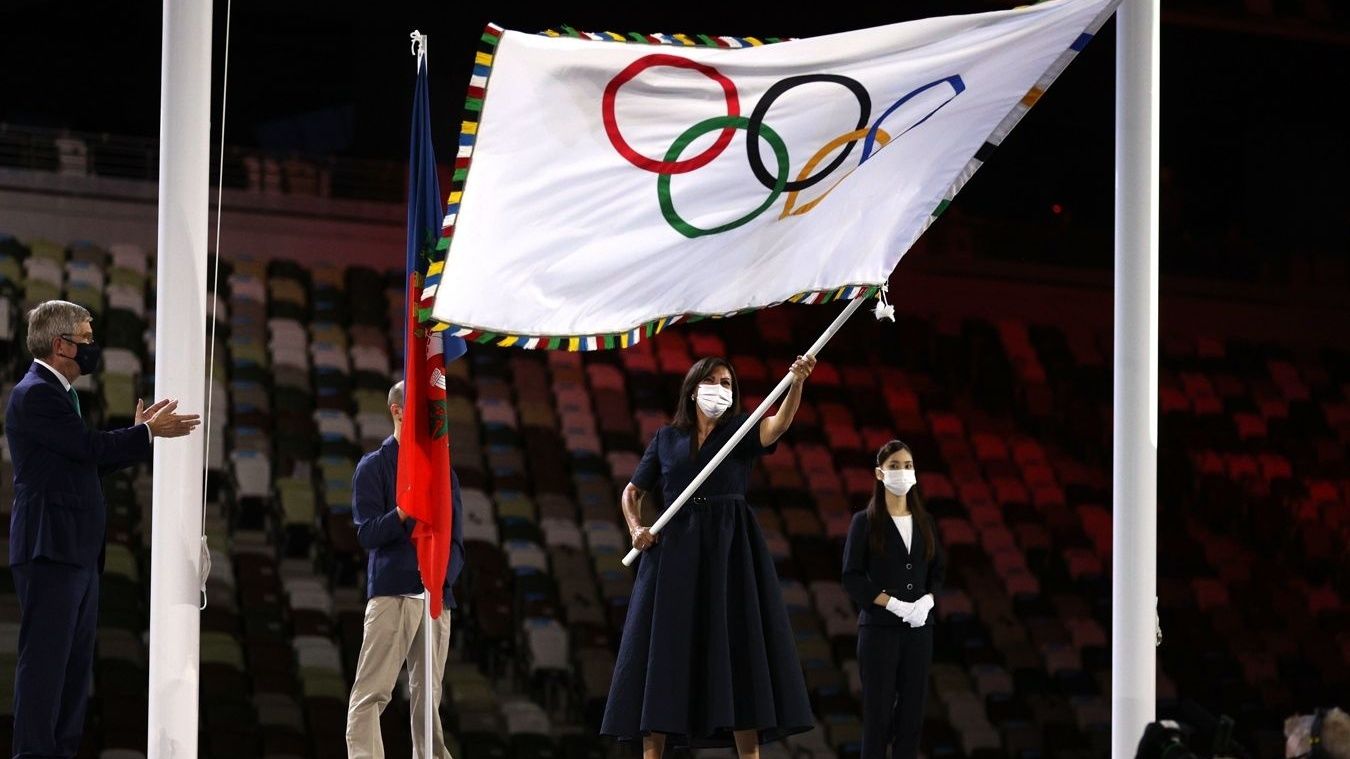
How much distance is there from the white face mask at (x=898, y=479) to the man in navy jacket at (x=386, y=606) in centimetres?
152

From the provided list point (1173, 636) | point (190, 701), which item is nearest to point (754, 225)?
point (190, 701)

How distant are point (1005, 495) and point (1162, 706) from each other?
7.41ft

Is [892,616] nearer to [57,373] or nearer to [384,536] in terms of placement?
[384,536]

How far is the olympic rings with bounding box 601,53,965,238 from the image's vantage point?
15.3ft

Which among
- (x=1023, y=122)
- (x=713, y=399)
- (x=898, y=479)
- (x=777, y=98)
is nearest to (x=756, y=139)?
(x=777, y=98)

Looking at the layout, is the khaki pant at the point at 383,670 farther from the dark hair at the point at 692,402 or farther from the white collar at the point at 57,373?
the white collar at the point at 57,373

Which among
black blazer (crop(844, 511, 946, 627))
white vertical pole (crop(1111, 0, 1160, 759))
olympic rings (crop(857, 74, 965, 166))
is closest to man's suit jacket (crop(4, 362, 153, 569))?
olympic rings (crop(857, 74, 965, 166))

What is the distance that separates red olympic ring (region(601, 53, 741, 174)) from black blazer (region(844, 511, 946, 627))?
6.10ft

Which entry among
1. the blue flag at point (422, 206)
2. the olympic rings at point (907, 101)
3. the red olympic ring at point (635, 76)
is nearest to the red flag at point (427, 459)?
the blue flag at point (422, 206)

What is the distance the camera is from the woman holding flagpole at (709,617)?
16.4 ft

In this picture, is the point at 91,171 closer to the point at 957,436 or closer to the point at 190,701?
the point at 957,436

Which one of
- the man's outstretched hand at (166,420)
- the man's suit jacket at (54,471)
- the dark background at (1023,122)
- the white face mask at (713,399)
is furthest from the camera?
the dark background at (1023,122)

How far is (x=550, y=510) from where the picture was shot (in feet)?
35.1

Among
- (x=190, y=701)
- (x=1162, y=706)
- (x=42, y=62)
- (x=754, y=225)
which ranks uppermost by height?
(x=42, y=62)
